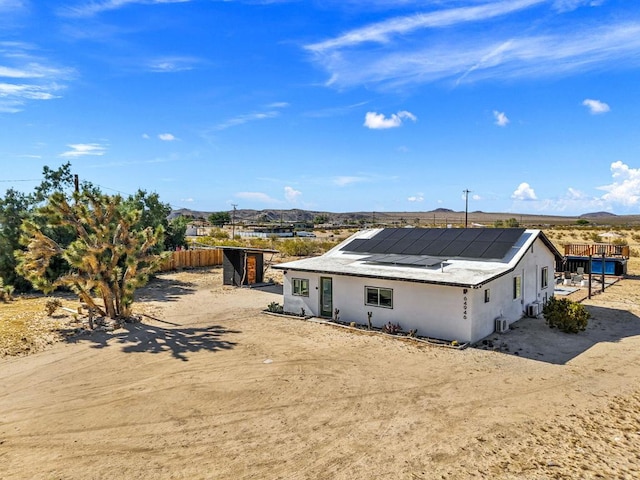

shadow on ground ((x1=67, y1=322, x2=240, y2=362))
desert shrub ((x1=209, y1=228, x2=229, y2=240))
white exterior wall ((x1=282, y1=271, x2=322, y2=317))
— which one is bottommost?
shadow on ground ((x1=67, y1=322, x2=240, y2=362))

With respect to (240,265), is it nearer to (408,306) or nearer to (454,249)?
(454,249)

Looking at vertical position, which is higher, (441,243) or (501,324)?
(441,243)

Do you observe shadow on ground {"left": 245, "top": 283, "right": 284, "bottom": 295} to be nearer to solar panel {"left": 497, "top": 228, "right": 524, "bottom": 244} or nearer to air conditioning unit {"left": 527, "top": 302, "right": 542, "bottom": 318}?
solar panel {"left": 497, "top": 228, "right": 524, "bottom": 244}

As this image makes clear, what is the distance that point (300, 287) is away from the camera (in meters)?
20.1

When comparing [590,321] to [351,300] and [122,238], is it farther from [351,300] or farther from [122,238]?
[122,238]

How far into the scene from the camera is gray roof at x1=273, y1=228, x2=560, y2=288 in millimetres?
16578

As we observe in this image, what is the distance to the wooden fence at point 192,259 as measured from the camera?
35900 millimetres

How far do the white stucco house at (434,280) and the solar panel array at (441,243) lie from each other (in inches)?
1.7

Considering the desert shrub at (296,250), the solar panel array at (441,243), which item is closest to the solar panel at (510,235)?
the solar panel array at (441,243)

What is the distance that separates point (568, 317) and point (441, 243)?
6139 millimetres

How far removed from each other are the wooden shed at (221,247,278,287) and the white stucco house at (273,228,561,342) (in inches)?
335

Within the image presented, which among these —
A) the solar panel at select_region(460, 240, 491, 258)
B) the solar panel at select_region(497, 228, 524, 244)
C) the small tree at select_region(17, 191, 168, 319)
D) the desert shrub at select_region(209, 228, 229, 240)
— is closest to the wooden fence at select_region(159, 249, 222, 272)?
the small tree at select_region(17, 191, 168, 319)

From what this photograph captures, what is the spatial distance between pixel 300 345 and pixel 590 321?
12647mm

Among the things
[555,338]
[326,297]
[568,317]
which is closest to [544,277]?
[568,317]
